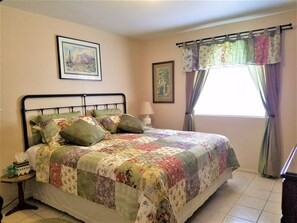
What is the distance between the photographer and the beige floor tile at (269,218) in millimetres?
2160

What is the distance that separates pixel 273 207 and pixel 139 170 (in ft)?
5.61

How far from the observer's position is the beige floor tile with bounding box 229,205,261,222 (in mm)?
2234

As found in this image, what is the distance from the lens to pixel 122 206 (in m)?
1.78

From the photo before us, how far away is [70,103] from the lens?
3.29 metres

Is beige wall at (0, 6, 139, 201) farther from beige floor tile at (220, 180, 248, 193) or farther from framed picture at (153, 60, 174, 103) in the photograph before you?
beige floor tile at (220, 180, 248, 193)

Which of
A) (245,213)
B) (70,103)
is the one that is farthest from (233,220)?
(70,103)

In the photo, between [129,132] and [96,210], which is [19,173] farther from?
[129,132]

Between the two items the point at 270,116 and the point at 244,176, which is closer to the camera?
the point at 270,116

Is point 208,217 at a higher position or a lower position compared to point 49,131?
lower

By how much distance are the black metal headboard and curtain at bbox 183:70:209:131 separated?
1206 millimetres

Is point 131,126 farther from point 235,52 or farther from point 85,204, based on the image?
point 235,52

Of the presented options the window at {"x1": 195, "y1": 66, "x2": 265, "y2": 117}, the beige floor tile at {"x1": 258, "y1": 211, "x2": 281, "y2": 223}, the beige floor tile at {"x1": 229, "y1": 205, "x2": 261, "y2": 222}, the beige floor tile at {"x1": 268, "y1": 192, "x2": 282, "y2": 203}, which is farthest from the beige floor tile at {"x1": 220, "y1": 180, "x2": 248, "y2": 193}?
the window at {"x1": 195, "y1": 66, "x2": 265, "y2": 117}

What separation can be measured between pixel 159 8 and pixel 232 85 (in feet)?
5.70

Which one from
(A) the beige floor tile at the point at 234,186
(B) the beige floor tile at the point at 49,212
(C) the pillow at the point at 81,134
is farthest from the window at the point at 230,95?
(B) the beige floor tile at the point at 49,212
